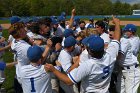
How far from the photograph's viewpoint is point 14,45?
267 inches

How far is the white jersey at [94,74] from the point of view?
5062 millimetres

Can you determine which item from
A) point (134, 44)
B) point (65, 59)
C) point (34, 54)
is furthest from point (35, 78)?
point (134, 44)

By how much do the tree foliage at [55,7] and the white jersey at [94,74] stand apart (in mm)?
81277

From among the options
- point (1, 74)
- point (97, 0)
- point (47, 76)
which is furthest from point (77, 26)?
point (97, 0)

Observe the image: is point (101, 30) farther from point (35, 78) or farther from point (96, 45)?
point (96, 45)

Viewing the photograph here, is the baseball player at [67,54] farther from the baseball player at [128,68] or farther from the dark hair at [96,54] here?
the dark hair at [96,54]

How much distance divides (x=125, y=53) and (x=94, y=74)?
2441 mm

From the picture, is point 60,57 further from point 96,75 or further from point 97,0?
point 97,0

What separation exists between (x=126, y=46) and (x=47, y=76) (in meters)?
2.34

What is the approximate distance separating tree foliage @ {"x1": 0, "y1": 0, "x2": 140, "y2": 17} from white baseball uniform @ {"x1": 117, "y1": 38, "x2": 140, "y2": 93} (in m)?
78.8

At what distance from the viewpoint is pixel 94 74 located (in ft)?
17.0

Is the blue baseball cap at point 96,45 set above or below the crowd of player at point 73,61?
above

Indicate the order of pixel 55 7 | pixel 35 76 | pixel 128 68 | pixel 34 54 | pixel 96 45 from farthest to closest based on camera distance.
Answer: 1. pixel 55 7
2. pixel 128 68
3. pixel 35 76
4. pixel 34 54
5. pixel 96 45

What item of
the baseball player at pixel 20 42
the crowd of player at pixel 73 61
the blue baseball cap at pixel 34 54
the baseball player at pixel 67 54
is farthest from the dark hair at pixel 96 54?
the baseball player at pixel 67 54
